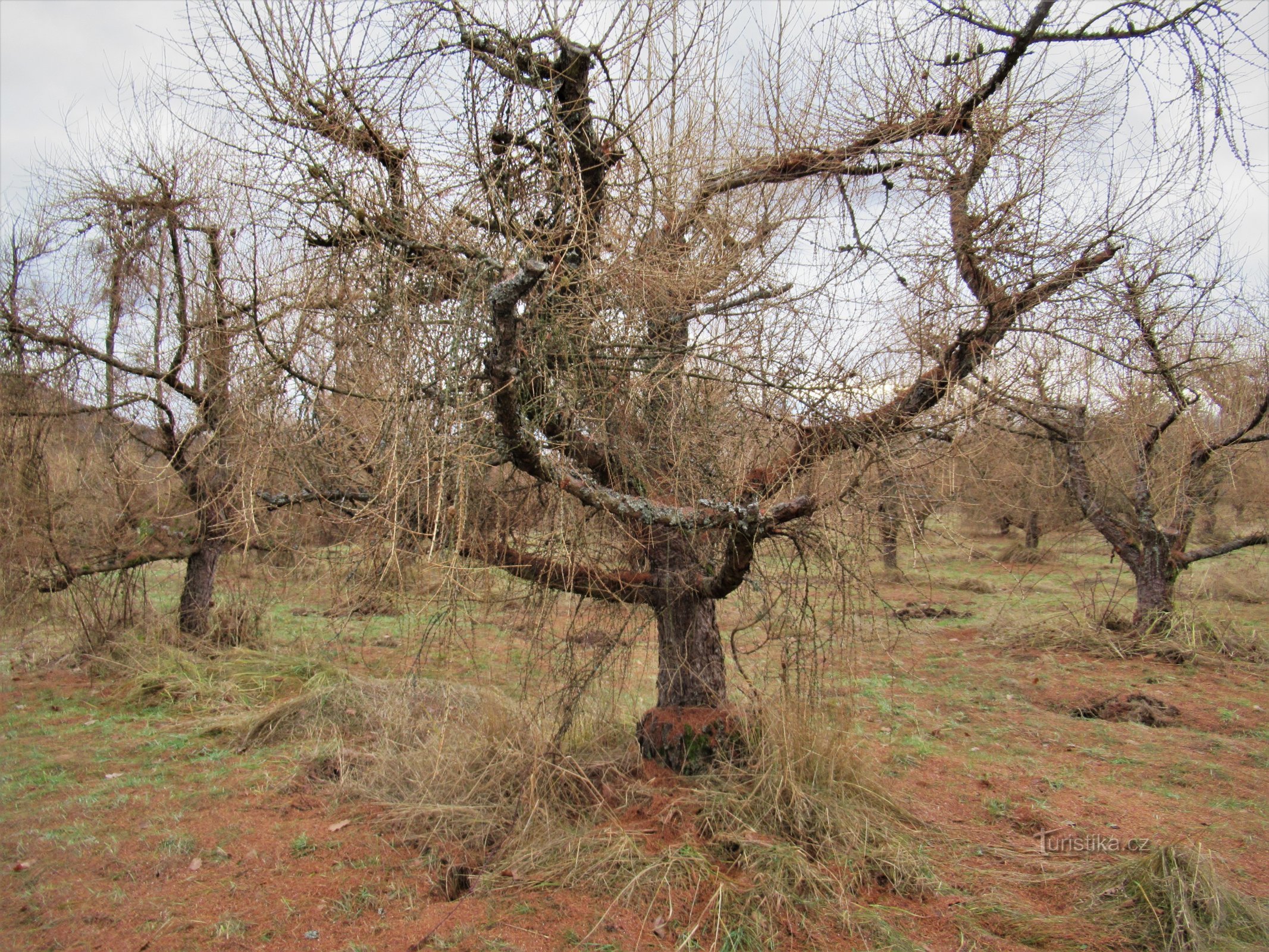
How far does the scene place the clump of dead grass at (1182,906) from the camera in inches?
140

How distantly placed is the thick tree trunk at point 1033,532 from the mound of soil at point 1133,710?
11749 mm

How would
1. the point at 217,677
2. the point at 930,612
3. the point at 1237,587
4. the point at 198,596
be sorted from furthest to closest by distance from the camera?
the point at 1237,587 → the point at 930,612 → the point at 198,596 → the point at 217,677

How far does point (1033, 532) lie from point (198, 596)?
18.4 meters

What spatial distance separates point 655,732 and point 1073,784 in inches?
123

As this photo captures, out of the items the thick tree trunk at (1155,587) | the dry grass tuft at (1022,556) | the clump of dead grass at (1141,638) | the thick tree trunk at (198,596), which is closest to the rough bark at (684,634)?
the thick tree trunk at (198,596)

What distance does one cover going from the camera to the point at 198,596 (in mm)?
9648

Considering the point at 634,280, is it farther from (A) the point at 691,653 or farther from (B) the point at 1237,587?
(B) the point at 1237,587

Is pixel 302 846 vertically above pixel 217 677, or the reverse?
pixel 217 677

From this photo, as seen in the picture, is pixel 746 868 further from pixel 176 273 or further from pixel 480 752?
pixel 176 273

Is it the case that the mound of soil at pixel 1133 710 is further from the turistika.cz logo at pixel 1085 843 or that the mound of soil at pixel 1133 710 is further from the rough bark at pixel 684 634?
the rough bark at pixel 684 634

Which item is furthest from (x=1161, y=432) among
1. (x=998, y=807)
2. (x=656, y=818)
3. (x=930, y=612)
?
(x=656, y=818)

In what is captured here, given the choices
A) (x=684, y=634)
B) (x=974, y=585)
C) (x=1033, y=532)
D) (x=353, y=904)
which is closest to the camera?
(x=353, y=904)

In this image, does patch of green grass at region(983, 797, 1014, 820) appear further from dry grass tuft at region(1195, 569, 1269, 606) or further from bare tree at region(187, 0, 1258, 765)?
dry grass tuft at region(1195, 569, 1269, 606)

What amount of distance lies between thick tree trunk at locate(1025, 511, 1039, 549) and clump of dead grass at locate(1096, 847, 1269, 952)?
1642 centimetres
